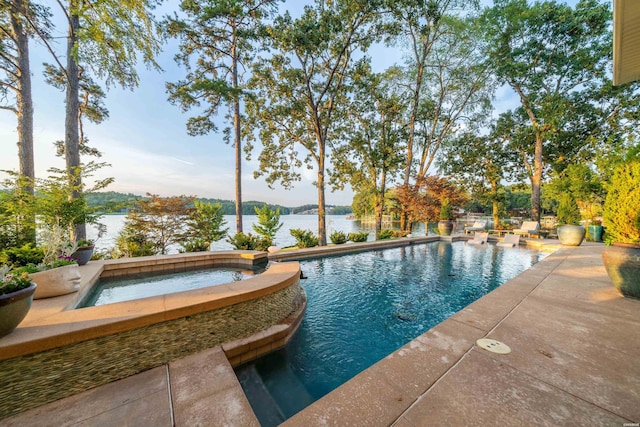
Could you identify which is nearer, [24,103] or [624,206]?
[624,206]

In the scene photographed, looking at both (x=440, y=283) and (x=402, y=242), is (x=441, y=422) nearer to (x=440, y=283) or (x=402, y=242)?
(x=440, y=283)

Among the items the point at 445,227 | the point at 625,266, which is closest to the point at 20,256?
the point at 625,266

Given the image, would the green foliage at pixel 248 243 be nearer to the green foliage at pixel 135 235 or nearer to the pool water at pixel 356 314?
the pool water at pixel 356 314

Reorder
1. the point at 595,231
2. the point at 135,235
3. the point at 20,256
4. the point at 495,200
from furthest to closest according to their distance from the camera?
the point at 495,200 < the point at 595,231 < the point at 135,235 < the point at 20,256

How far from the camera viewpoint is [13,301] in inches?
71.5

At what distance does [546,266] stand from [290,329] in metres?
6.28

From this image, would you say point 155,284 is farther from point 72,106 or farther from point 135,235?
point 72,106

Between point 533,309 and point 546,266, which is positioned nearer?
point 533,309

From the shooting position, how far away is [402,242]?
1111 cm

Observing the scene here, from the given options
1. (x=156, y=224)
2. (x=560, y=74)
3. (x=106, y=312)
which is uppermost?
(x=560, y=74)

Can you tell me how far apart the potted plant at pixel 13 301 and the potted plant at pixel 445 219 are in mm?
15823

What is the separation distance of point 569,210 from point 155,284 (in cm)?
1658

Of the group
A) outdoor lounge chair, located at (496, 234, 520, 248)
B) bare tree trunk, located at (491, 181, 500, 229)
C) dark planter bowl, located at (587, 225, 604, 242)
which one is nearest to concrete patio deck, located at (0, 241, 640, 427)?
outdoor lounge chair, located at (496, 234, 520, 248)

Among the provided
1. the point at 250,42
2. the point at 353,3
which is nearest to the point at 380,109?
the point at 353,3
